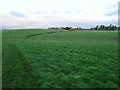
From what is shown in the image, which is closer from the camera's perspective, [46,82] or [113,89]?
[113,89]

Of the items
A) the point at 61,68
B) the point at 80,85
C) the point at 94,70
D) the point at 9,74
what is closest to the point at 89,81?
the point at 80,85

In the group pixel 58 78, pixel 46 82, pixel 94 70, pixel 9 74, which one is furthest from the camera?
pixel 94 70

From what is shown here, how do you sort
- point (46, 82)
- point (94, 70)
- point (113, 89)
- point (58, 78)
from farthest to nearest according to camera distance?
point (94, 70)
point (58, 78)
point (46, 82)
point (113, 89)

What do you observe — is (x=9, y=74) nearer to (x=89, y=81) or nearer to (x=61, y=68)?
(x=61, y=68)

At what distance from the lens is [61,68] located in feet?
41.0

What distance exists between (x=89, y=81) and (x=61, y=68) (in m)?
3.24

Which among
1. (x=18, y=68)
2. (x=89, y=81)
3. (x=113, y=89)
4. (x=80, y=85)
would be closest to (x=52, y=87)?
(x=80, y=85)

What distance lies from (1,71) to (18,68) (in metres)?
1.13

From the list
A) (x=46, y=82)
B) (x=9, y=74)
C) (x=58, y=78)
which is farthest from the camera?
(x=9, y=74)

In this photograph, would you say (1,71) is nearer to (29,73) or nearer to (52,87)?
(29,73)

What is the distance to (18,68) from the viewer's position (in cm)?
1235

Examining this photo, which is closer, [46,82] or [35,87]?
[35,87]

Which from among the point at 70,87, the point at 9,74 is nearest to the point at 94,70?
the point at 70,87

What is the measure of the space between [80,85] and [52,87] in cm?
135
